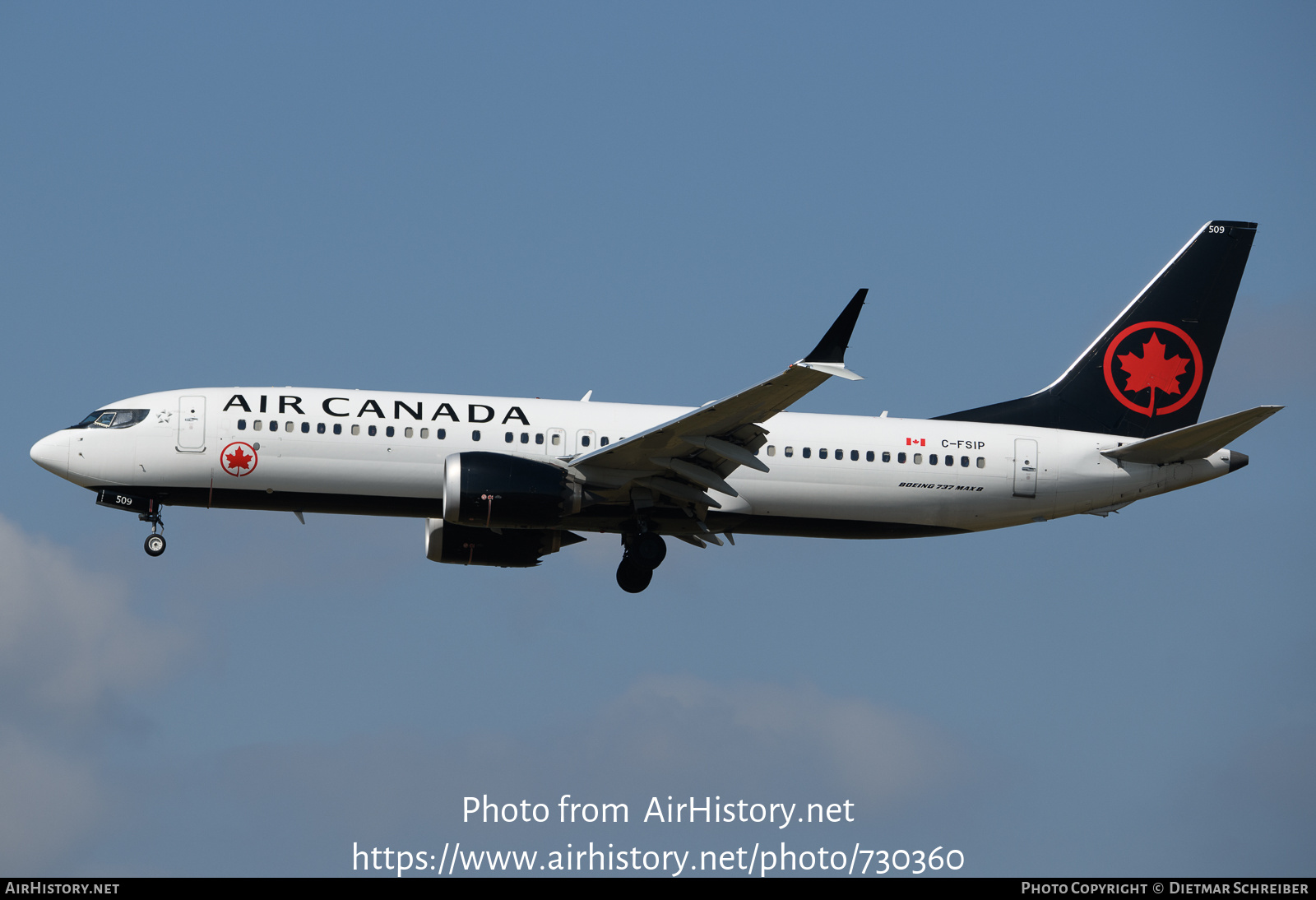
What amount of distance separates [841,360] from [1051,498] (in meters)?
10.2

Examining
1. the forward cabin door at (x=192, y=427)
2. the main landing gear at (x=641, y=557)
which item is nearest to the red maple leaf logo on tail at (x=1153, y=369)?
the main landing gear at (x=641, y=557)

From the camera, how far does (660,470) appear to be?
39250 mm

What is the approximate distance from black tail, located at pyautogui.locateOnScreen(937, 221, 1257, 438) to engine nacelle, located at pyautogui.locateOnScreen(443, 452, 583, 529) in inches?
453

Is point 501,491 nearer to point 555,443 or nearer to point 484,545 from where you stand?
point 555,443

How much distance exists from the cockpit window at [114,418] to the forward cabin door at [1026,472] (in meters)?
21.6

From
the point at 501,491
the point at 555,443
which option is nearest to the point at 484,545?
the point at 555,443

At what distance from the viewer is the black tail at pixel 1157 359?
44000mm

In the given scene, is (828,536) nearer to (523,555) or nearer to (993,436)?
(993,436)

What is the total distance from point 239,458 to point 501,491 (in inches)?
254

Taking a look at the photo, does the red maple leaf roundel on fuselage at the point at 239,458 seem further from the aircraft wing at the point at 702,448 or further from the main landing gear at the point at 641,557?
the main landing gear at the point at 641,557

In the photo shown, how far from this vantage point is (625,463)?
38.9 metres

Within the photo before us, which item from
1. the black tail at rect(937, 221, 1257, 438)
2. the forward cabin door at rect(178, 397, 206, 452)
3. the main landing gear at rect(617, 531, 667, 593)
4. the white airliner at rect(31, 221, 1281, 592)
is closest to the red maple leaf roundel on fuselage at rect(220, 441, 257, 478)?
the white airliner at rect(31, 221, 1281, 592)

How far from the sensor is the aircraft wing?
36094mm
